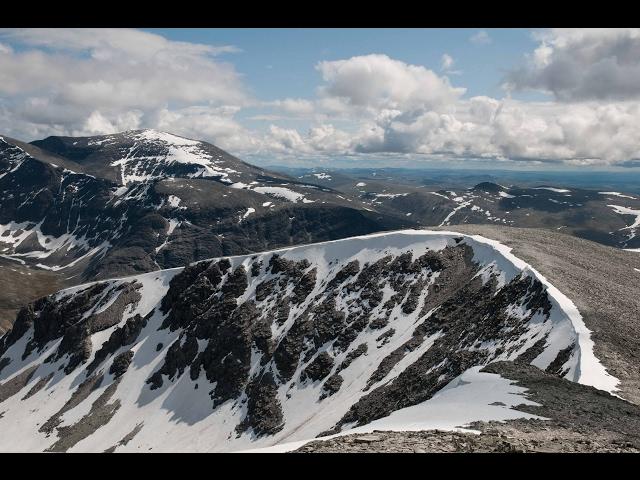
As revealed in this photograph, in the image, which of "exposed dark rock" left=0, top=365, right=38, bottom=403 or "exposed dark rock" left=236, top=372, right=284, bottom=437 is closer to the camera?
"exposed dark rock" left=236, top=372, right=284, bottom=437

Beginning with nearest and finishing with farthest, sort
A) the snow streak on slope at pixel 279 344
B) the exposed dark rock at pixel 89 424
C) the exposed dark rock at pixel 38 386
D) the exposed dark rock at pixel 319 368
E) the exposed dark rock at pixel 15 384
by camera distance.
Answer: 1. the snow streak on slope at pixel 279 344
2. the exposed dark rock at pixel 319 368
3. the exposed dark rock at pixel 89 424
4. the exposed dark rock at pixel 38 386
5. the exposed dark rock at pixel 15 384

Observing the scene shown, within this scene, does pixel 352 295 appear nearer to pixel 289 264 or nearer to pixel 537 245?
pixel 289 264

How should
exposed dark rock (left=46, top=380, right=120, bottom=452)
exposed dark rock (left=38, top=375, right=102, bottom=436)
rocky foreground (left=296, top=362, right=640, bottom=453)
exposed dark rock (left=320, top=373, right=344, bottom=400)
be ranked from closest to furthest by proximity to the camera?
1. rocky foreground (left=296, top=362, right=640, bottom=453)
2. exposed dark rock (left=320, top=373, right=344, bottom=400)
3. exposed dark rock (left=46, top=380, right=120, bottom=452)
4. exposed dark rock (left=38, top=375, right=102, bottom=436)

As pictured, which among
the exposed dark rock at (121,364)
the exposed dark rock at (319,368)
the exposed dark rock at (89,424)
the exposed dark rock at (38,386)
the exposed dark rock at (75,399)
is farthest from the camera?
the exposed dark rock at (38,386)

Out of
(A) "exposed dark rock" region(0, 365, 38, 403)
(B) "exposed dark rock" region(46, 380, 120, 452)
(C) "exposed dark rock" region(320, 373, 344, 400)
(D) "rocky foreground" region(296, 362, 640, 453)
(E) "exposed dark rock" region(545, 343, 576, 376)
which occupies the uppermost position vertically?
(D) "rocky foreground" region(296, 362, 640, 453)

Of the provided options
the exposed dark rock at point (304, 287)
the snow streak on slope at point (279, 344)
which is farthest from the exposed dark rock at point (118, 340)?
the exposed dark rock at point (304, 287)

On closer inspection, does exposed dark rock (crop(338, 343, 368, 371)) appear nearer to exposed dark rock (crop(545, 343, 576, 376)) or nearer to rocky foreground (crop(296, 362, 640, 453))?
exposed dark rock (crop(545, 343, 576, 376))

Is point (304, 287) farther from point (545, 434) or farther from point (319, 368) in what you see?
point (545, 434)

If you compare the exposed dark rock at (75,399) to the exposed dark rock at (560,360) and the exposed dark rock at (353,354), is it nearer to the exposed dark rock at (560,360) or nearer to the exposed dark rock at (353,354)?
the exposed dark rock at (353,354)

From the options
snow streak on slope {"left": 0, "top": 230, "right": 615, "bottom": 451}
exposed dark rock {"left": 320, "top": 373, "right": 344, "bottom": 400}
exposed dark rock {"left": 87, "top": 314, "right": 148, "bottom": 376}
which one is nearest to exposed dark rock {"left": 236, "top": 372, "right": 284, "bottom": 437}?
snow streak on slope {"left": 0, "top": 230, "right": 615, "bottom": 451}

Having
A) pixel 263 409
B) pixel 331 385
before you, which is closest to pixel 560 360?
pixel 331 385
